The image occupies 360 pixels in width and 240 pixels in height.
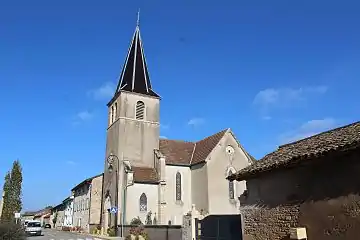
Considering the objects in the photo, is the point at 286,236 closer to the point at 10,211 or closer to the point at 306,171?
the point at 306,171

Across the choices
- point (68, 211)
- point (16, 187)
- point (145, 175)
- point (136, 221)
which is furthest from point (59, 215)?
point (136, 221)

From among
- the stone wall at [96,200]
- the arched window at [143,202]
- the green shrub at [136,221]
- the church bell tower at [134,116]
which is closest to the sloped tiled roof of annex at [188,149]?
the church bell tower at [134,116]

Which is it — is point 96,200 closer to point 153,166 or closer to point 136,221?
point 153,166

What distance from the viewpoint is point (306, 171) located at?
1199 cm

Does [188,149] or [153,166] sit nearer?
[153,166]

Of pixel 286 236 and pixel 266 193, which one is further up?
pixel 266 193

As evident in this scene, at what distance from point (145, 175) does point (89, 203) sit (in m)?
12.3

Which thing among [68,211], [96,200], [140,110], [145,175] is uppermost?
[140,110]

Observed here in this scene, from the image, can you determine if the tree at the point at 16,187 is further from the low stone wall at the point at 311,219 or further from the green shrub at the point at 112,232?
the low stone wall at the point at 311,219

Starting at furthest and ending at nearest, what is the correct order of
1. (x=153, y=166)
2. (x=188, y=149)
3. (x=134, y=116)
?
(x=188, y=149)
(x=134, y=116)
(x=153, y=166)

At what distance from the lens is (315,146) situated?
41.8ft

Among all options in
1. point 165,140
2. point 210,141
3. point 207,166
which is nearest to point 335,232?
point 207,166

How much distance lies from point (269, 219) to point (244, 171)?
2242mm

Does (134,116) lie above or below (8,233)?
above
